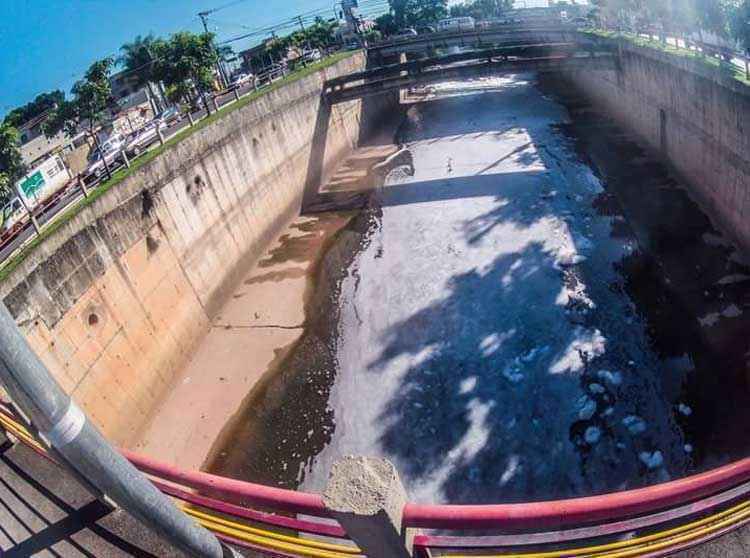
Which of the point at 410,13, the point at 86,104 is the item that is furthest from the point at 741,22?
the point at 410,13

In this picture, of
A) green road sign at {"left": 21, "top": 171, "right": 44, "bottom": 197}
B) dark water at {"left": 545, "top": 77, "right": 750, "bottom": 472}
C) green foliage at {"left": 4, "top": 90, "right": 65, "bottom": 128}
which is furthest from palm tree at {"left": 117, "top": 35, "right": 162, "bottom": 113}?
dark water at {"left": 545, "top": 77, "right": 750, "bottom": 472}

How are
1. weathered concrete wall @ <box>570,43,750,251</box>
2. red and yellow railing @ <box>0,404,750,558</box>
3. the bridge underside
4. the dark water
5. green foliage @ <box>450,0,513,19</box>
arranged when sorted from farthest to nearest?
green foliage @ <box>450,0,513,19</box> < the bridge underside < weathered concrete wall @ <box>570,43,750,251</box> < the dark water < red and yellow railing @ <box>0,404,750,558</box>

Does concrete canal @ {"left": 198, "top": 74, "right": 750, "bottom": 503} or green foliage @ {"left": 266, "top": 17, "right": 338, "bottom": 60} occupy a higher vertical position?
green foliage @ {"left": 266, "top": 17, "right": 338, "bottom": 60}

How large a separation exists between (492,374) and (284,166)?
16372mm

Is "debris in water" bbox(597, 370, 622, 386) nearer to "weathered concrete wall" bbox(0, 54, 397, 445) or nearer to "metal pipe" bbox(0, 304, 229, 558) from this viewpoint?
"metal pipe" bbox(0, 304, 229, 558)

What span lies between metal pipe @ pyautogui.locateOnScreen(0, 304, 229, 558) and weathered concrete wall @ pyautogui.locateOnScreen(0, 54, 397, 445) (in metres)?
9.21

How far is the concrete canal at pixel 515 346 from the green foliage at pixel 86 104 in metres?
25.4

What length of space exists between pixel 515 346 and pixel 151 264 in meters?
10.7

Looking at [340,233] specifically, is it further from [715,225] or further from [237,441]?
[715,225]

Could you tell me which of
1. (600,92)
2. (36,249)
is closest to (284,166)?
(36,249)

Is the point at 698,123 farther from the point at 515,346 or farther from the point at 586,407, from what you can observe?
the point at 586,407

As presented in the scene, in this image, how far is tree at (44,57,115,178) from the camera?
1432 inches

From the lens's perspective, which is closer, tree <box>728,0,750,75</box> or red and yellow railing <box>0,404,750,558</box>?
red and yellow railing <box>0,404,750,558</box>

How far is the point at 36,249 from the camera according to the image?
10945 millimetres
